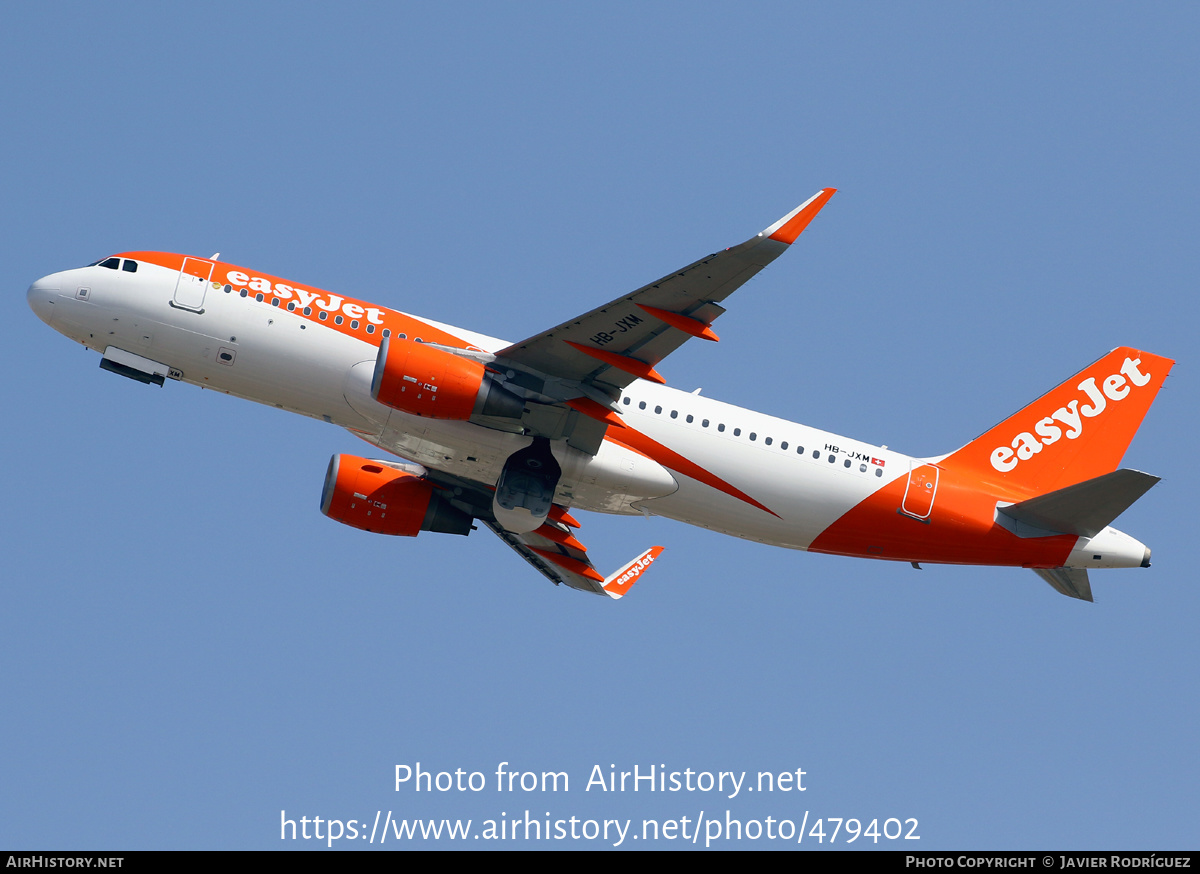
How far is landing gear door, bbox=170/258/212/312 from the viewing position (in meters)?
31.9

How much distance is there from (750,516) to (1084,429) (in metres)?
11.1

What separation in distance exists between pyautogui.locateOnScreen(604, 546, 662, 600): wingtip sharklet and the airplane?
12.3 ft

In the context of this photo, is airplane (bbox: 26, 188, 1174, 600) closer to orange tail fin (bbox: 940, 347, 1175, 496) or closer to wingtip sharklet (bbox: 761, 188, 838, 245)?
orange tail fin (bbox: 940, 347, 1175, 496)

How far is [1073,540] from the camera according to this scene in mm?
34500

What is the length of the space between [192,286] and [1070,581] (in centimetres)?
2588

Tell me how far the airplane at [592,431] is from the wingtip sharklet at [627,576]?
12.3ft

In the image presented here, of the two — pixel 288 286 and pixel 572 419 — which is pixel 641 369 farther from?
pixel 288 286

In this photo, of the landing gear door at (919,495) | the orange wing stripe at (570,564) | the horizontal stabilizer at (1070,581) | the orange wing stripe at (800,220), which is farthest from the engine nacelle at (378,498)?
the horizontal stabilizer at (1070,581)

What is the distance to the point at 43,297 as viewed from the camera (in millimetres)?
32250

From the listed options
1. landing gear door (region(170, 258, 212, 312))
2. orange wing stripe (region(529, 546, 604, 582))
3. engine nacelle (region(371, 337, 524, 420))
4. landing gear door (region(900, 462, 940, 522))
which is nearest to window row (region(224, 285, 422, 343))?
landing gear door (region(170, 258, 212, 312))

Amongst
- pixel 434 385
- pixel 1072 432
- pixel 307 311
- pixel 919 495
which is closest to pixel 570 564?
pixel 434 385

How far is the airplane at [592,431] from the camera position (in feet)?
102

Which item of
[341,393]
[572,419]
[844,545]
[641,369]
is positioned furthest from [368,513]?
[844,545]

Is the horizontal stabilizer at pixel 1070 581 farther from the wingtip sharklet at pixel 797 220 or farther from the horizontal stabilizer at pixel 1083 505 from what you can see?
the wingtip sharklet at pixel 797 220
